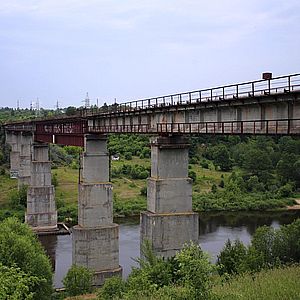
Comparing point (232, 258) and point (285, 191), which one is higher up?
point (232, 258)

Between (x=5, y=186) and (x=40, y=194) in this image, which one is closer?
(x=40, y=194)

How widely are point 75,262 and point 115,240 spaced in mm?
3157

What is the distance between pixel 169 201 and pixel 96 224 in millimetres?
9814

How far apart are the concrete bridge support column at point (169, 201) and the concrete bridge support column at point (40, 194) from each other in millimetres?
28788

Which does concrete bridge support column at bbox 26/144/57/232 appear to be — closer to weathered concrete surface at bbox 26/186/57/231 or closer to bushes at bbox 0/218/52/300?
weathered concrete surface at bbox 26/186/57/231

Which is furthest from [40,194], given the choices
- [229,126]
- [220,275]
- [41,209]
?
[229,126]

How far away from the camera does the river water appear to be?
42344mm

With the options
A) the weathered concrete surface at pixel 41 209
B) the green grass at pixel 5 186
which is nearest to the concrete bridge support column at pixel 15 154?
the green grass at pixel 5 186

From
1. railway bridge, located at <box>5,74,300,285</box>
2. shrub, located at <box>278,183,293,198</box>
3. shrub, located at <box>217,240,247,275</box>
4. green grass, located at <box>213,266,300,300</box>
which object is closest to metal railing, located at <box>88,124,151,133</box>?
railway bridge, located at <box>5,74,300,285</box>

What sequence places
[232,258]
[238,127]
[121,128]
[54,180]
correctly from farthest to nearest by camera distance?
[54,180] < [121,128] < [232,258] < [238,127]

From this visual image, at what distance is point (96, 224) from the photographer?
3650cm

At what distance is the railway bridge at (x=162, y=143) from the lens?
69.8 feet

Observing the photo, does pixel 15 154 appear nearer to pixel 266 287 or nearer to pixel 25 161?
pixel 25 161

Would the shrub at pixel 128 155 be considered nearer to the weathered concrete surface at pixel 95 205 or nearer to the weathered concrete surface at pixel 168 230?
the weathered concrete surface at pixel 95 205
